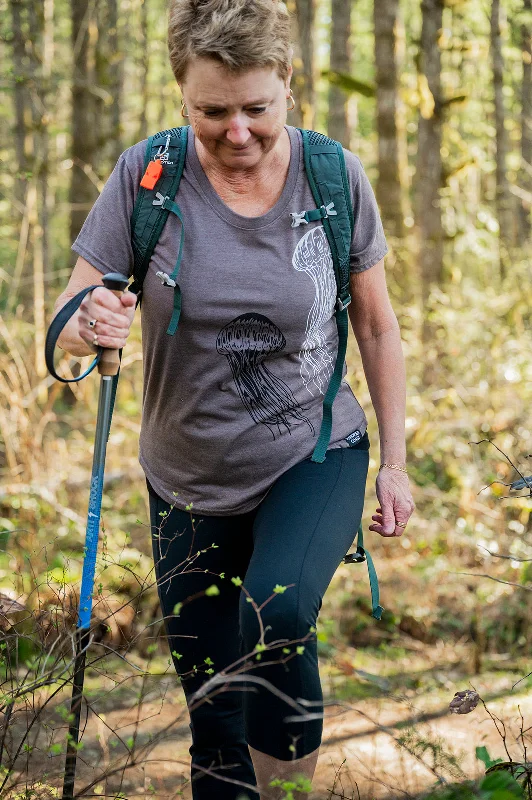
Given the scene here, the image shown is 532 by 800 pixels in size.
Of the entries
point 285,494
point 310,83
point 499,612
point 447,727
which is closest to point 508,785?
point 285,494

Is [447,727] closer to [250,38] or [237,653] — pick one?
[237,653]

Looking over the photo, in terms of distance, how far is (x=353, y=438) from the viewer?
2742 mm

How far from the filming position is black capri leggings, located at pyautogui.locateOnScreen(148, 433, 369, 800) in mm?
2227

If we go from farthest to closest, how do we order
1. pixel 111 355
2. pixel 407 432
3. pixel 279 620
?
pixel 407 432 < pixel 111 355 < pixel 279 620

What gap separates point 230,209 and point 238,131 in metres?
0.23

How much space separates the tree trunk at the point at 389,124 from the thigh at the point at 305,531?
31.1 feet

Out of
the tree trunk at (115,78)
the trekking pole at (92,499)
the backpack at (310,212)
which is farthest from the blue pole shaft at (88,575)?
the tree trunk at (115,78)

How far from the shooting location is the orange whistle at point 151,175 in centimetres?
255

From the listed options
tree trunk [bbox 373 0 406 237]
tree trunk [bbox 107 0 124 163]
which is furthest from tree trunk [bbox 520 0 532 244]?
tree trunk [bbox 107 0 124 163]

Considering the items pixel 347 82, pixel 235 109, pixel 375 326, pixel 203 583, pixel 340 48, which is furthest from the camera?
pixel 340 48

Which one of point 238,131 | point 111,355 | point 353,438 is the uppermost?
point 238,131

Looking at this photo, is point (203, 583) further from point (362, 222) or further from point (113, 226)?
point (362, 222)

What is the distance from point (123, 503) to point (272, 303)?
4921 millimetres

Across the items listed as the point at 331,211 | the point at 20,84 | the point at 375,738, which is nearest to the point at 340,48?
the point at 20,84
